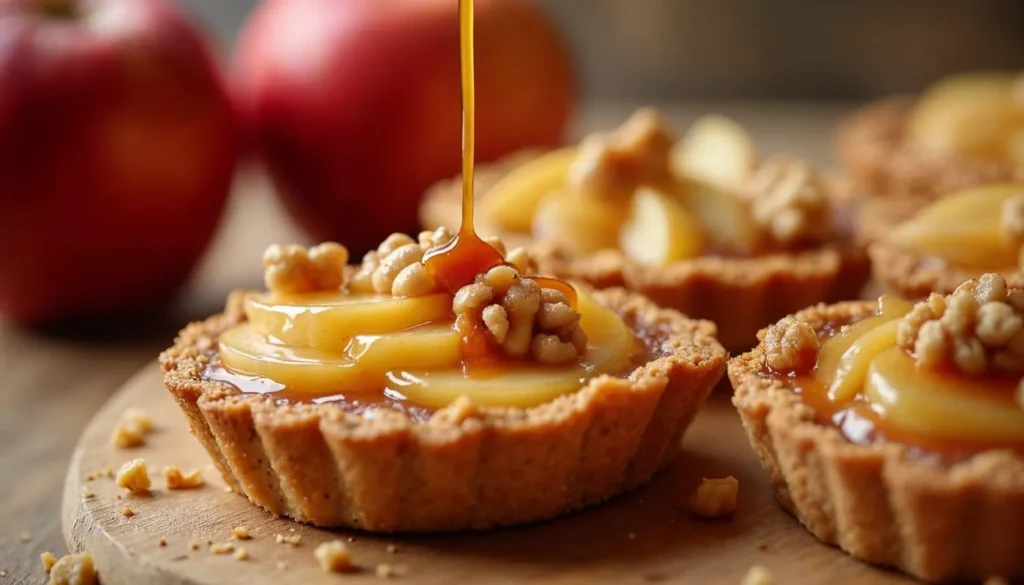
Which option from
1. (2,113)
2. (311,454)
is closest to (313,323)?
(311,454)

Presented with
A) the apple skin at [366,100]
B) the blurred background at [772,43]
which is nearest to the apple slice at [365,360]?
the apple skin at [366,100]

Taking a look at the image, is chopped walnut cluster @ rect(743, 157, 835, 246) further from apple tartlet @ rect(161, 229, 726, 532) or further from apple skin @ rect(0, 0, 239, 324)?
apple skin @ rect(0, 0, 239, 324)

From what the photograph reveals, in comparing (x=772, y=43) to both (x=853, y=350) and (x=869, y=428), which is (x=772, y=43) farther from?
(x=869, y=428)

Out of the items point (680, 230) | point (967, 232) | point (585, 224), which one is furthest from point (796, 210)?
point (585, 224)

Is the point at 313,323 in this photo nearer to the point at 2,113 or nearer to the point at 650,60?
the point at 2,113

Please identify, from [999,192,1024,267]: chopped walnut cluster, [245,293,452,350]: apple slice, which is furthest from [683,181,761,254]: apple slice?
[245,293,452,350]: apple slice

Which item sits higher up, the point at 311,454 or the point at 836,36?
the point at 836,36
